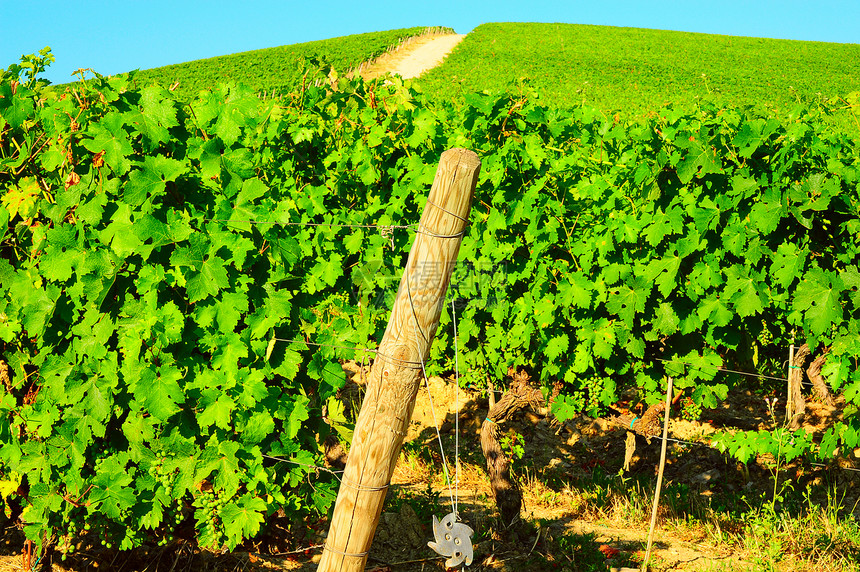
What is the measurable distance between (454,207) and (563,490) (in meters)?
3.87

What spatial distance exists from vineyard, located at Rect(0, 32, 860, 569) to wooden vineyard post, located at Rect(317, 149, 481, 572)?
15.6 inches

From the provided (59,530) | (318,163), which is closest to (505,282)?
(318,163)

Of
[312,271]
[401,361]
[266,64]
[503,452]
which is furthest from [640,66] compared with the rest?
[401,361]

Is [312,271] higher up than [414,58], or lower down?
lower down

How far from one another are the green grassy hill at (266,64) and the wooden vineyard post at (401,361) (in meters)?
34.0

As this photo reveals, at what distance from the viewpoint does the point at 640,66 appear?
1566 inches

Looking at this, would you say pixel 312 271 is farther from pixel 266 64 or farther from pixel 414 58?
pixel 266 64

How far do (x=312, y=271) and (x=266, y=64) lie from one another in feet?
141

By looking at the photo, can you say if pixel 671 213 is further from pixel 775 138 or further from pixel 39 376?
pixel 39 376

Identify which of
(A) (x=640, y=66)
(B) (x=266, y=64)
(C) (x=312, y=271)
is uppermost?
(A) (x=640, y=66)

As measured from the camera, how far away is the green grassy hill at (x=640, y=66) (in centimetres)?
3155

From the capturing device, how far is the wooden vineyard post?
257cm

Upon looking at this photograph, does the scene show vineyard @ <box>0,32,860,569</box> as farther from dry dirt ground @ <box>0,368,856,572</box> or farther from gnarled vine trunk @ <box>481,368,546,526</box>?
dry dirt ground @ <box>0,368,856,572</box>

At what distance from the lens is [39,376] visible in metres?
3.49
